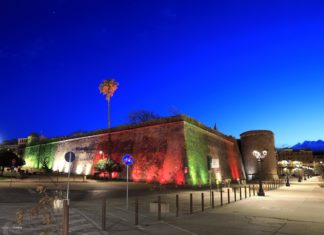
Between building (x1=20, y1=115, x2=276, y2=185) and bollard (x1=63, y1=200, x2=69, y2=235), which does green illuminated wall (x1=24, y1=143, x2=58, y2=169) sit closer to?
building (x1=20, y1=115, x2=276, y2=185)

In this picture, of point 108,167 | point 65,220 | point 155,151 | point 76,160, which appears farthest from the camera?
point 76,160

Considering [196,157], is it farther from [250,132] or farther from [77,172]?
[250,132]

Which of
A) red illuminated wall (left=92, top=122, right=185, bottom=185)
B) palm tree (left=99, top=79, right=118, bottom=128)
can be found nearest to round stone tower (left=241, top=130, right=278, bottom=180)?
palm tree (left=99, top=79, right=118, bottom=128)

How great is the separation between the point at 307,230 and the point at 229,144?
4987 centimetres

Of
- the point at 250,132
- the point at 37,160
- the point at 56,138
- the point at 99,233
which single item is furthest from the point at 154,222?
the point at 250,132

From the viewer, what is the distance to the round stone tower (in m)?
62.7

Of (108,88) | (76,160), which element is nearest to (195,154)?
(76,160)

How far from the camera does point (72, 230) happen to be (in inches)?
337

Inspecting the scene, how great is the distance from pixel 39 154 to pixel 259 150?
4422 centimetres

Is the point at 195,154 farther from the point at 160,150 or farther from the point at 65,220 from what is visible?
the point at 65,220

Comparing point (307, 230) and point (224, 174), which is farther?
point (224, 174)

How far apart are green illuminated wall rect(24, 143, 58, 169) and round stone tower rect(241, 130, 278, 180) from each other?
38.9 m

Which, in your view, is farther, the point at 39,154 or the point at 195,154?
the point at 39,154

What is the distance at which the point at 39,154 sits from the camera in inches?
2306
